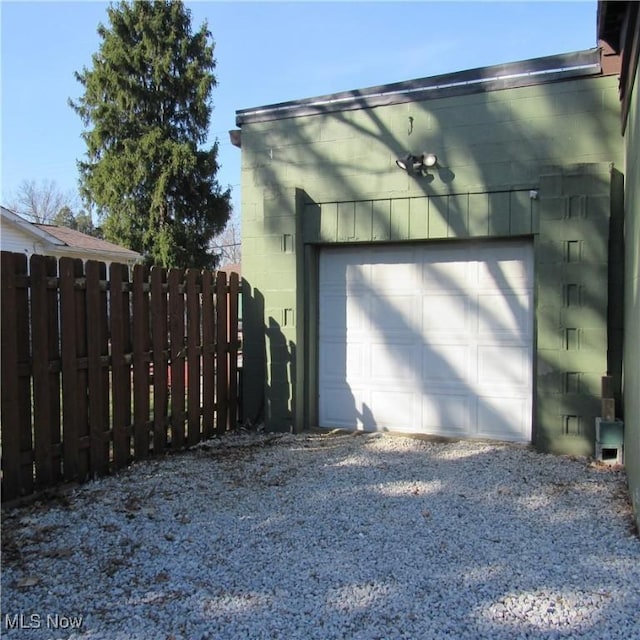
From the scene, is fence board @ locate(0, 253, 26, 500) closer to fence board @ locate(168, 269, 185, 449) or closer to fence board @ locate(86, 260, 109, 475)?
fence board @ locate(86, 260, 109, 475)

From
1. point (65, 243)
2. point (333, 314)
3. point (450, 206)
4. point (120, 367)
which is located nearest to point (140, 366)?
point (120, 367)

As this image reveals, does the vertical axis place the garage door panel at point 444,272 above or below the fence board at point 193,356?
above

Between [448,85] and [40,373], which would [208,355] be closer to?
[40,373]

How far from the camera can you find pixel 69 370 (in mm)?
4277

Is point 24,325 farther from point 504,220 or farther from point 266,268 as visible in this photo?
point 504,220

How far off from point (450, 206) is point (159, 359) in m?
3.26

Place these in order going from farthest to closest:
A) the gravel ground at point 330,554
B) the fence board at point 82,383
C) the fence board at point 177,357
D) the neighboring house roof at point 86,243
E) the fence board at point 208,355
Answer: the neighboring house roof at point 86,243, the fence board at point 208,355, the fence board at point 177,357, the fence board at point 82,383, the gravel ground at point 330,554

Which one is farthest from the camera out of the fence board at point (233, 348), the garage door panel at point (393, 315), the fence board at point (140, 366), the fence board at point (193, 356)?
the fence board at point (233, 348)

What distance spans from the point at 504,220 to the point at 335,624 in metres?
4.22

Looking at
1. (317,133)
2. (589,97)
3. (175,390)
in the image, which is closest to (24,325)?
(175,390)

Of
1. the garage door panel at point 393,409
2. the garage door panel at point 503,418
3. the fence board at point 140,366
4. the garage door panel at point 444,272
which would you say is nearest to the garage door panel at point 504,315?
the garage door panel at point 444,272

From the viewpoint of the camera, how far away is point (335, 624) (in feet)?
8.04

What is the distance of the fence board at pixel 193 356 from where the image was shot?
5.62m

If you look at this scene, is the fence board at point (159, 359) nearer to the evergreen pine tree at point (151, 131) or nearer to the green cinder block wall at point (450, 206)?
the green cinder block wall at point (450, 206)
